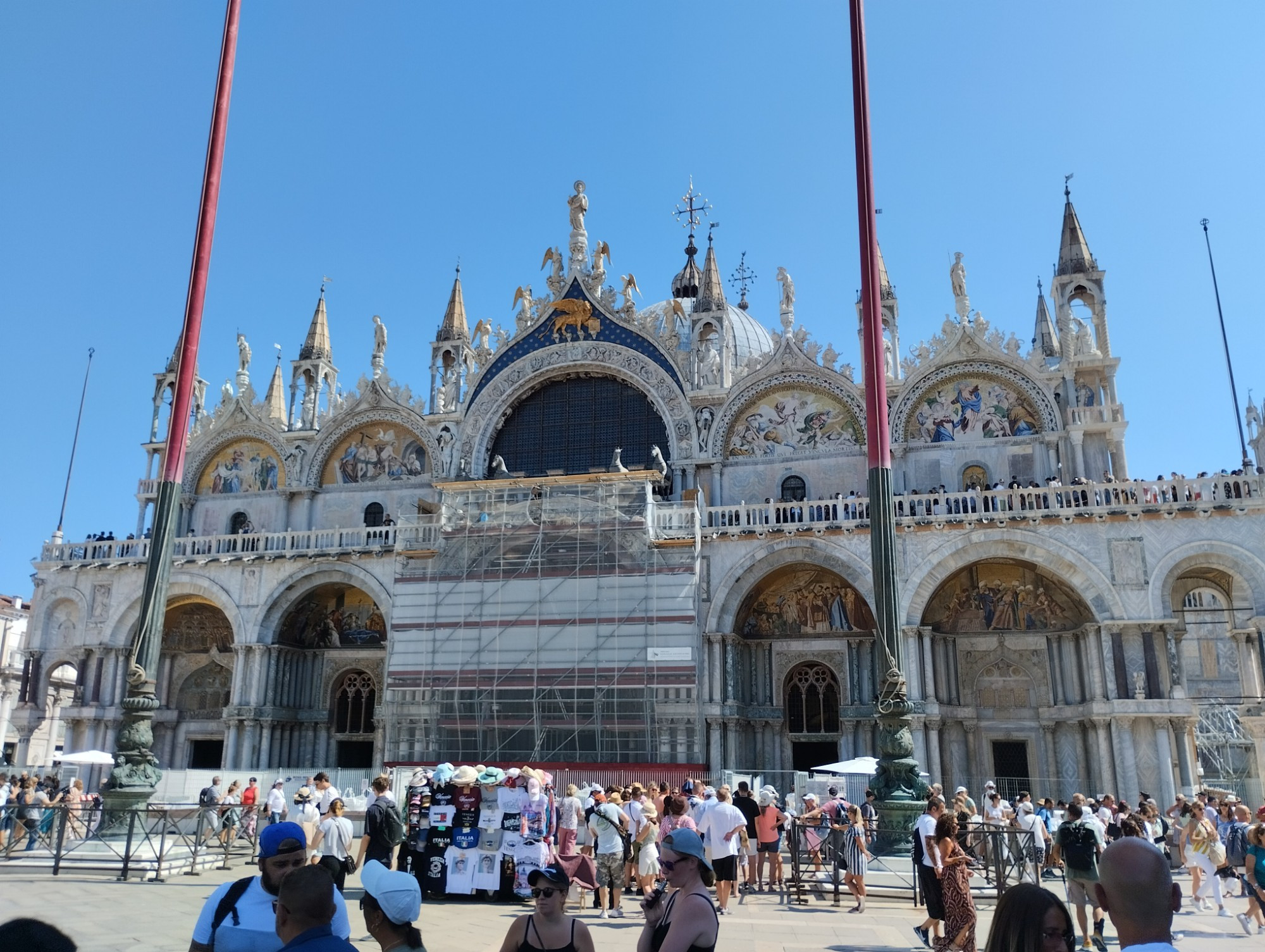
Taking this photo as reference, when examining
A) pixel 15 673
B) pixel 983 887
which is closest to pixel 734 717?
pixel 983 887

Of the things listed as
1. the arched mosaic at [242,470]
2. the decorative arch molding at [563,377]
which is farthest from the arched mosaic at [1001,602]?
the arched mosaic at [242,470]

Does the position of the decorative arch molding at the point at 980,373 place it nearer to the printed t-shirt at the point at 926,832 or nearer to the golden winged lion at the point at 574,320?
the golden winged lion at the point at 574,320

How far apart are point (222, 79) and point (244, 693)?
683 inches

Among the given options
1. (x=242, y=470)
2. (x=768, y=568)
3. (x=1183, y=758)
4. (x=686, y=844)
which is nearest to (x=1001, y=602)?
(x=1183, y=758)

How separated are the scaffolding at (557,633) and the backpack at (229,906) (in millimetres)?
21249

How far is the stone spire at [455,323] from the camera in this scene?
114ft

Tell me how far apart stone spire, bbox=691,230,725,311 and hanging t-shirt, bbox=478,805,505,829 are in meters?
22.4

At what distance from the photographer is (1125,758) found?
24.0 meters

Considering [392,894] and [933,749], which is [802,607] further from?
[392,894]

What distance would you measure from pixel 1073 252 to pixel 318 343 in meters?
25.1

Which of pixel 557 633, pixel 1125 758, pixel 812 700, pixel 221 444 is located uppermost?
pixel 221 444

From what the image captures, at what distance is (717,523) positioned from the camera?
28344mm

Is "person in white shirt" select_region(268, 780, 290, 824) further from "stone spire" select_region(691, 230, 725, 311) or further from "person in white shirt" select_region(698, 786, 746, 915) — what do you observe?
"stone spire" select_region(691, 230, 725, 311)

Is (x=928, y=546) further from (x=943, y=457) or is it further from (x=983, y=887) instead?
(x=983, y=887)
